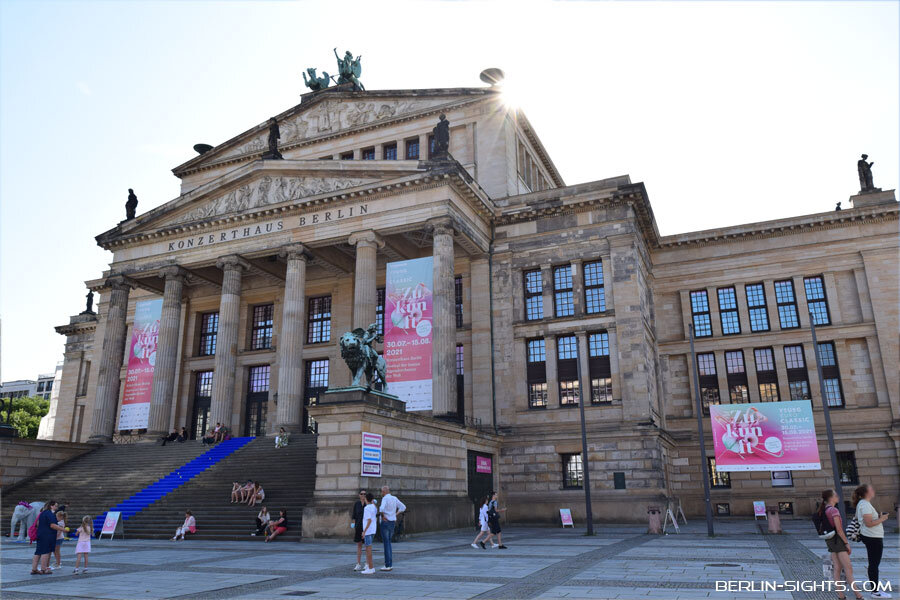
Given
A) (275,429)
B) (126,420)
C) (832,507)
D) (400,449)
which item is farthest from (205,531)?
(832,507)

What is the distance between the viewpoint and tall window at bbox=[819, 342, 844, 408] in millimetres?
38750

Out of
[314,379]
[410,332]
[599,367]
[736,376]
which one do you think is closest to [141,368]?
[314,379]

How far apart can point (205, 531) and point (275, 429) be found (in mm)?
10405

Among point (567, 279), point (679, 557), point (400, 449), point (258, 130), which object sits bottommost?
point (679, 557)

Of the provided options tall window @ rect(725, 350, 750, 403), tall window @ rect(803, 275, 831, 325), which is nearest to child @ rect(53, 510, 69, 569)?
tall window @ rect(725, 350, 750, 403)

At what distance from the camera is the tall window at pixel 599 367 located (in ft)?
115

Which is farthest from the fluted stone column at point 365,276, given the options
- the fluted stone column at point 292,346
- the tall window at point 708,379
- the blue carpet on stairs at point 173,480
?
the tall window at point 708,379

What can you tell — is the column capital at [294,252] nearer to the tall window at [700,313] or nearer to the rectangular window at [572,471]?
the rectangular window at [572,471]

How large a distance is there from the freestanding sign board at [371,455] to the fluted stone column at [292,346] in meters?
11.3

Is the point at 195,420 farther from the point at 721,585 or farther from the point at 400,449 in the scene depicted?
the point at 721,585

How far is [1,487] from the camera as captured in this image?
32156mm

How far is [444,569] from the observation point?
51.8 feet

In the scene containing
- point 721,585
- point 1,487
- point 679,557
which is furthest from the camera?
point 1,487

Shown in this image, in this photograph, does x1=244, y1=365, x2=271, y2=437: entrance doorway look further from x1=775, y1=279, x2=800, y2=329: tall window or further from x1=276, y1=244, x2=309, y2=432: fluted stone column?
x1=775, y1=279, x2=800, y2=329: tall window
